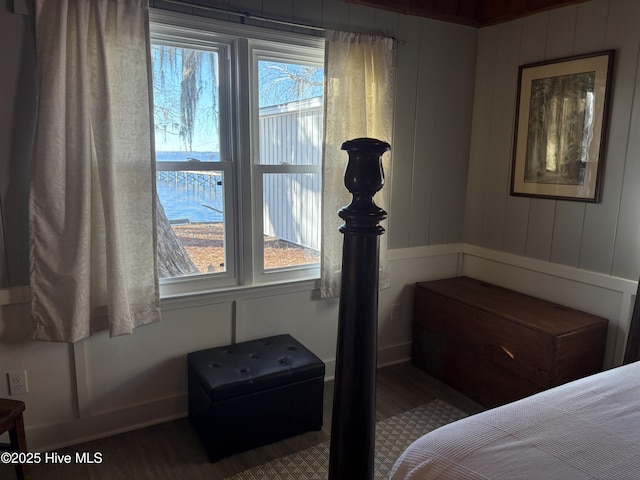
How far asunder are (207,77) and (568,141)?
203 cm

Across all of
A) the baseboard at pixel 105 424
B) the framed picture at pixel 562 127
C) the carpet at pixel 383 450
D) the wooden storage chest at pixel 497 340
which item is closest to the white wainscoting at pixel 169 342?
the baseboard at pixel 105 424

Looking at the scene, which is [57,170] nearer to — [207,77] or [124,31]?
[124,31]

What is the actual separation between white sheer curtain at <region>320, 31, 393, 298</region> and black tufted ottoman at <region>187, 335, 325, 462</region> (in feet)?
1.93

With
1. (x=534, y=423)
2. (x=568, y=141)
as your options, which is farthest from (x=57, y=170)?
(x=568, y=141)

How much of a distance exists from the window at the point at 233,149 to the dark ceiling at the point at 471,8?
2.08 feet

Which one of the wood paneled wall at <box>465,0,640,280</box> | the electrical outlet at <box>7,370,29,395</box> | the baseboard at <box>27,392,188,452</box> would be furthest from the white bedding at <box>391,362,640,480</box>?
the electrical outlet at <box>7,370,29,395</box>

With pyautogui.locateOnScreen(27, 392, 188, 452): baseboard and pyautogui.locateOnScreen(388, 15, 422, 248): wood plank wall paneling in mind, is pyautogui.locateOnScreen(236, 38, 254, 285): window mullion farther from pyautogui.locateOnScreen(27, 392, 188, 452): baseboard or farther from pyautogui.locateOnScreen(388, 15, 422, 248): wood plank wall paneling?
pyautogui.locateOnScreen(388, 15, 422, 248): wood plank wall paneling

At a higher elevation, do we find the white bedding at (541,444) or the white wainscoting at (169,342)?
the white bedding at (541,444)

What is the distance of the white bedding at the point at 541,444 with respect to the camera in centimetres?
105

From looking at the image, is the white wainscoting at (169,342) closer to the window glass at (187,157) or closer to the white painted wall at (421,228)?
the white painted wall at (421,228)

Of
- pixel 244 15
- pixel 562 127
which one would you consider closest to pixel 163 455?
pixel 244 15

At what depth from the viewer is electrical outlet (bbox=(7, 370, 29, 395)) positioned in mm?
2168

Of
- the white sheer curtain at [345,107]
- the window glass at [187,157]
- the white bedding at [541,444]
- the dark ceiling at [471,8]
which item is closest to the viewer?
the white bedding at [541,444]

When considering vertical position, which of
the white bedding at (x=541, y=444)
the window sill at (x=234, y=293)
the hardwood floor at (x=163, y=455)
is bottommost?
the hardwood floor at (x=163, y=455)
